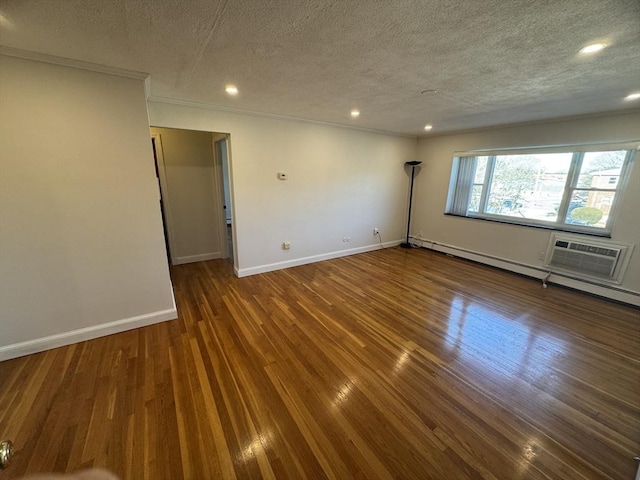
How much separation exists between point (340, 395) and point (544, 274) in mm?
4018

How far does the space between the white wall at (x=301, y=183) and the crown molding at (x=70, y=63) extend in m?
0.81

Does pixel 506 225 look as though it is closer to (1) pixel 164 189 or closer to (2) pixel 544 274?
(2) pixel 544 274

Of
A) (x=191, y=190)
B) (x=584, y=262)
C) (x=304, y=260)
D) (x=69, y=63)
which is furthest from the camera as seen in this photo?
(x=304, y=260)

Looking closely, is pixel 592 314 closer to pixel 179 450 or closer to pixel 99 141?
pixel 179 450

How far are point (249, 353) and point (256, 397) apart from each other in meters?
0.49

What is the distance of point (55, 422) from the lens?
158 centimetres

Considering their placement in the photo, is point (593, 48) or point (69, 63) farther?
point (69, 63)

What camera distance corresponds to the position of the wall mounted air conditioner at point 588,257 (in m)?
3.25

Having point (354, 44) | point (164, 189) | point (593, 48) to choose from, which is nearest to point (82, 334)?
point (164, 189)

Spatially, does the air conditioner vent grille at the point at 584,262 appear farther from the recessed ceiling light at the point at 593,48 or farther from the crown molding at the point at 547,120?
the recessed ceiling light at the point at 593,48

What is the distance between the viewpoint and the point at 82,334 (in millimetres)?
2336

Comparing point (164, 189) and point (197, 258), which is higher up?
point (164, 189)

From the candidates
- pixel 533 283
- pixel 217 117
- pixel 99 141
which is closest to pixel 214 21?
pixel 99 141

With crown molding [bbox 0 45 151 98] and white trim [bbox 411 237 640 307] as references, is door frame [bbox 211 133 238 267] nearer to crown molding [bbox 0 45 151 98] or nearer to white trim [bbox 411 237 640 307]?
crown molding [bbox 0 45 151 98]
